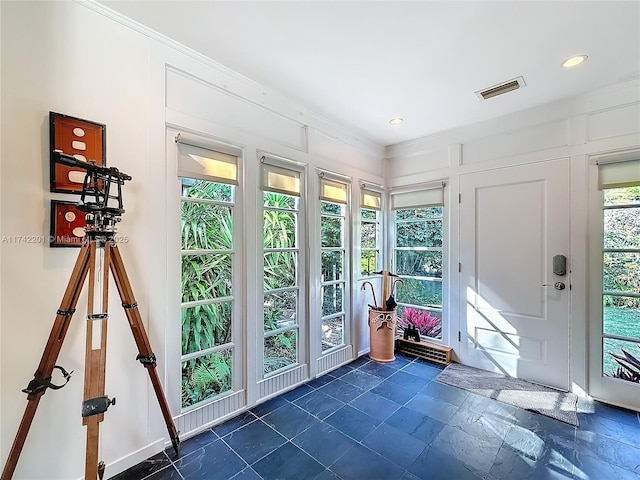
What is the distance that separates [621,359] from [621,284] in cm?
63

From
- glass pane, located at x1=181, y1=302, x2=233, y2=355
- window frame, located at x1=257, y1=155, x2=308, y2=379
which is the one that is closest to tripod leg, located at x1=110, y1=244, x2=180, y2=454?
glass pane, located at x1=181, y1=302, x2=233, y2=355

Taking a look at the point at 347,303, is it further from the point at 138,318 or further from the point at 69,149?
the point at 69,149

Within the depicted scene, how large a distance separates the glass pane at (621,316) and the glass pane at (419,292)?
1415mm

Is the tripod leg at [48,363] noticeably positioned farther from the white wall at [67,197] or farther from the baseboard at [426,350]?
the baseboard at [426,350]

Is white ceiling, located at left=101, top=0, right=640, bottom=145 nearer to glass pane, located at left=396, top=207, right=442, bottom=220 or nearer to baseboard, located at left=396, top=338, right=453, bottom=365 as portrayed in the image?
glass pane, located at left=396, top=207, right=442, bottom=220

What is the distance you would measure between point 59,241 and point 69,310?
0.40 metres

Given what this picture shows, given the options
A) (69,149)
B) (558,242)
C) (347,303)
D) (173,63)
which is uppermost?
(173,63)

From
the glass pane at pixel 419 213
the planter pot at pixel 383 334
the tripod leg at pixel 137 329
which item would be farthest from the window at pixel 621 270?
the tripod leg at pixel 137 329

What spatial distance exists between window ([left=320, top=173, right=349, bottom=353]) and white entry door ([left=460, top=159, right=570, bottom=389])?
4.41ft

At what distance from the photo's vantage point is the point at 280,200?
8.71 ft

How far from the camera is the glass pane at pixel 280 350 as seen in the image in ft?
8.27

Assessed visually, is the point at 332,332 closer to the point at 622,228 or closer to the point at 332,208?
the point at 332,208

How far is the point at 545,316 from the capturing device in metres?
2.70

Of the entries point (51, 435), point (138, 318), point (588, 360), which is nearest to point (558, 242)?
point (588, 360)
